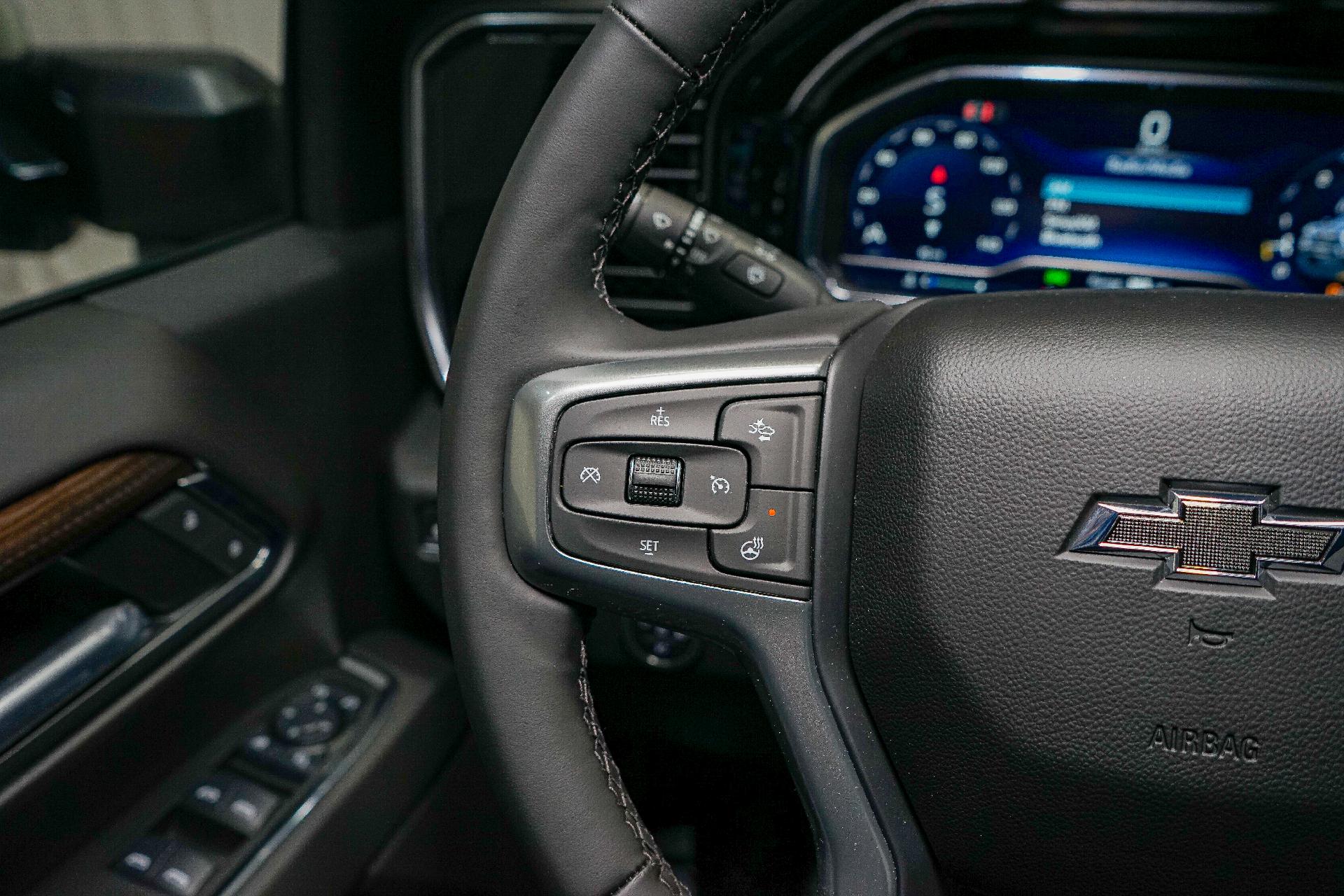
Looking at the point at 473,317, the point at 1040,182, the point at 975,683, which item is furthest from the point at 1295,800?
the point at 1040,182

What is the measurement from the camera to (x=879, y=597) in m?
0.66

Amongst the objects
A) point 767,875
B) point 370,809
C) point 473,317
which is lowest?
point 370,809

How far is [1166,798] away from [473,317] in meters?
0.48

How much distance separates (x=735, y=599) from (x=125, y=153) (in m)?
0.94

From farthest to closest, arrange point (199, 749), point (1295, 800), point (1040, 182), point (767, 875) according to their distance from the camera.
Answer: point (1040, 182) → point (199, 749) → point (767, 875) → point (1295, 800)

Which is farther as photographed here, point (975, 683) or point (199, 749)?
point (199, 749)

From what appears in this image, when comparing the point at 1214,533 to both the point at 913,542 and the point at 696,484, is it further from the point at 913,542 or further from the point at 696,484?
the point at 696,484

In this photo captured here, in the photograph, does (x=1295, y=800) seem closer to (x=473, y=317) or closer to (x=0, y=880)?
(x=473, y=317)

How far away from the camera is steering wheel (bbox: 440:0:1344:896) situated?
0.61m

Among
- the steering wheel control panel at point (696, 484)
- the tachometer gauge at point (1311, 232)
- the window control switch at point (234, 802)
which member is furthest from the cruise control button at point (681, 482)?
the tachometer gauge at point (1311, 232)

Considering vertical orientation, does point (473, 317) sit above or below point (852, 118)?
below

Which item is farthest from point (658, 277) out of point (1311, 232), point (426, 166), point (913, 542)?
point (1311, 232)

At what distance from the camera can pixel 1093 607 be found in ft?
2.04

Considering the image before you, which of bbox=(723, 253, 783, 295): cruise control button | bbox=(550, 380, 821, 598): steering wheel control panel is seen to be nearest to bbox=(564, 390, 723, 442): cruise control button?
bbox=(550, 380, 821, 598): steering wheel control panel
